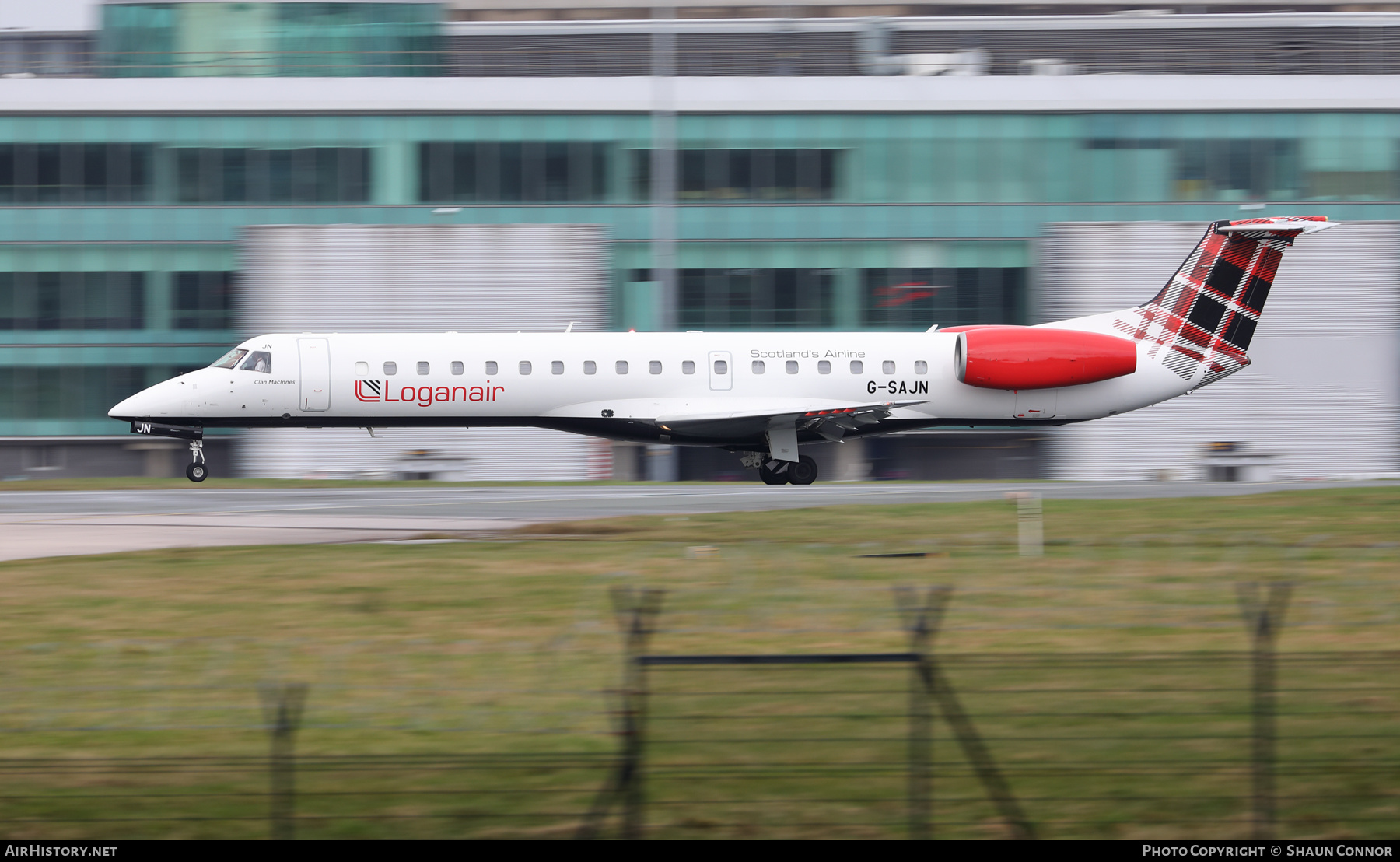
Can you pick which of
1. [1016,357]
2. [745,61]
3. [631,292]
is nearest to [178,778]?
[1016,357]

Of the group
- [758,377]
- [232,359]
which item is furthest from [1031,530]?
[232,359]

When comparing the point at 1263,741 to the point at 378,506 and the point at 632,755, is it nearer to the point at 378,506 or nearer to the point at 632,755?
the point at 632,755

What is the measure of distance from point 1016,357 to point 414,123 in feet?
73.1

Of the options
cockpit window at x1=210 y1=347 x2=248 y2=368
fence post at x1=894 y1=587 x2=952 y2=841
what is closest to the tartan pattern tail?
cockpit window at x1=210 y1=347 x2=248 y2=368

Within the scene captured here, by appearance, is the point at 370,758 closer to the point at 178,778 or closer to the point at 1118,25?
the point at 178,778

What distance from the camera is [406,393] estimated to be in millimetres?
28906

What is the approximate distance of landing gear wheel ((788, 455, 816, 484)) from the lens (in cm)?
3066

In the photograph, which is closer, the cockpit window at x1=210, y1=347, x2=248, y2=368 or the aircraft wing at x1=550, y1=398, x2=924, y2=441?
the cockpit window at x1=210, y1=347, x2=248, y2=368

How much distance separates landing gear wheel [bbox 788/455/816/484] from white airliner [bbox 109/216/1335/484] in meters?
0.04

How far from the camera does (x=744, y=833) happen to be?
22.6 feet

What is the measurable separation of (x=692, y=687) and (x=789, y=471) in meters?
24.0

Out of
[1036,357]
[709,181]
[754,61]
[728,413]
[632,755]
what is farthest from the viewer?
[754,61]

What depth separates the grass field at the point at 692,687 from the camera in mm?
6945

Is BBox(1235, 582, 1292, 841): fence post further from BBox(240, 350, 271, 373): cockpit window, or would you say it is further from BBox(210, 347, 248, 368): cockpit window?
BBox(210, 347, 248, 368): cockpit window
